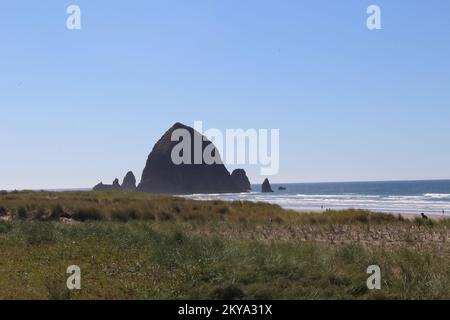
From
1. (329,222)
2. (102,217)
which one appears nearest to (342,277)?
(329,222)

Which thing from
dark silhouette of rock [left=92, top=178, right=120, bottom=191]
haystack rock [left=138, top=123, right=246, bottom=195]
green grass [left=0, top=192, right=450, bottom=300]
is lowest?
dark silhouette of rock [left=92, top=178, right=120, bottom=191]

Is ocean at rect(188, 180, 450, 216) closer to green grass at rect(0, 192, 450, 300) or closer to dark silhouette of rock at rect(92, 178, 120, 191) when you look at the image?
green grass at rect(0, 192, 450, 300)

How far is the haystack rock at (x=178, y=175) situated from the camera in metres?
163

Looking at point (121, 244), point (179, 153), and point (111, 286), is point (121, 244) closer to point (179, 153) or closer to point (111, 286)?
point (111, 286)

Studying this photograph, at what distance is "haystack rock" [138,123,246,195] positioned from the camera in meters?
163

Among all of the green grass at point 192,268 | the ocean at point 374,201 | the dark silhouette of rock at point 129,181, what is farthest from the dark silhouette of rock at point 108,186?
the green grass at point 192,268

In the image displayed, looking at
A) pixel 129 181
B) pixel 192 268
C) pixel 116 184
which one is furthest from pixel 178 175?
pixel 192 268

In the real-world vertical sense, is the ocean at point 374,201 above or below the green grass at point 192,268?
below

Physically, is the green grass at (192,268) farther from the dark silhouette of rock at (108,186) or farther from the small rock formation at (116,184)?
the dark silhouette of rock at (108,186)

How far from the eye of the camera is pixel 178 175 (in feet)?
543

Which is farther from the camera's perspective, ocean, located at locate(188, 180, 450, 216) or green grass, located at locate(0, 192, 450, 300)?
ocean, located at locate(188, 180, 450, 216)

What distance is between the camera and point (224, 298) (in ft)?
28.6

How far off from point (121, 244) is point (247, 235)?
6002 mm

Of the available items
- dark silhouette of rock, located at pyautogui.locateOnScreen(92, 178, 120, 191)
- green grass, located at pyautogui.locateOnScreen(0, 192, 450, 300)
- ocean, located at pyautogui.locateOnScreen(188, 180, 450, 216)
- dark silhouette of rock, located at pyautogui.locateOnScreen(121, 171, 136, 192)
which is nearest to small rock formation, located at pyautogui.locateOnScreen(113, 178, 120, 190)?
dark silhouette of rock, located at pyautogui.locateOnScreen(92, 178, 120, 191)
